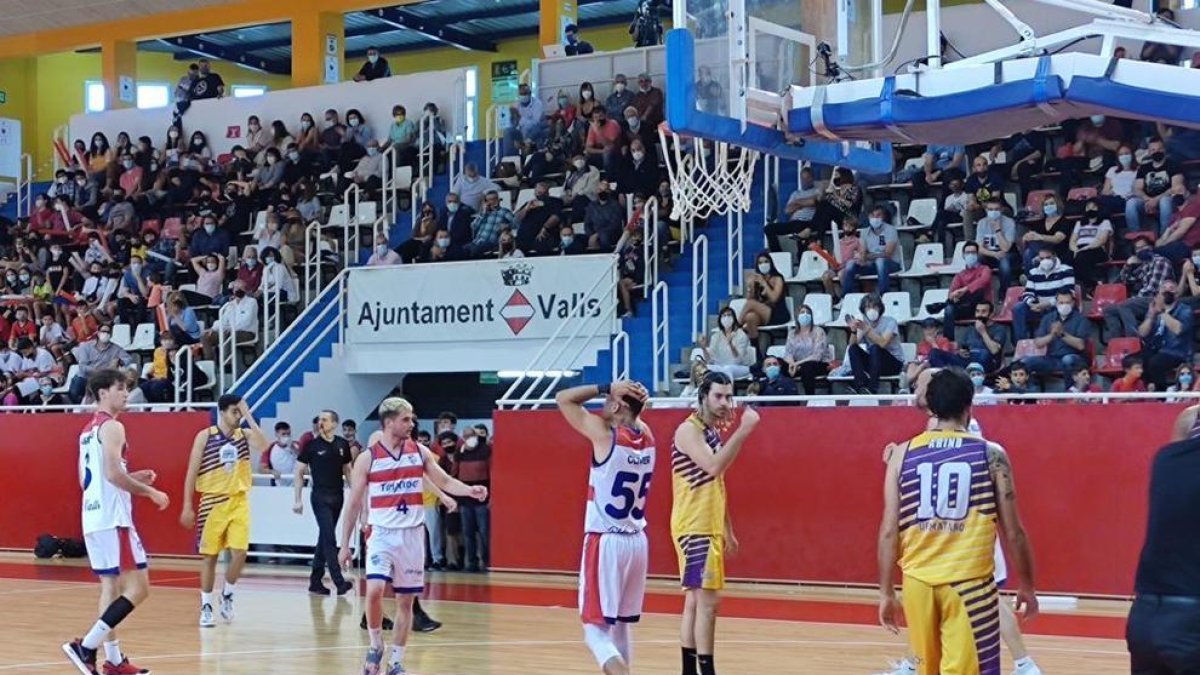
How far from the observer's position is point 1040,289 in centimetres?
1758

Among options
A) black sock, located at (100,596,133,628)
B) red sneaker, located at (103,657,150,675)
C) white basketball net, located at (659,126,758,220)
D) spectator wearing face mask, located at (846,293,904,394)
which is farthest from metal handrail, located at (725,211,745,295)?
black sock, located at (100,596,133,628)

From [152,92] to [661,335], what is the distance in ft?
Answer: 65.5

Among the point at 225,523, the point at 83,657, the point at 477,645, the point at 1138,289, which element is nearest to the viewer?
the point at 83,657

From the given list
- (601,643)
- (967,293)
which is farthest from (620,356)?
(601,643)

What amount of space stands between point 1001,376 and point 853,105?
699 centimetres

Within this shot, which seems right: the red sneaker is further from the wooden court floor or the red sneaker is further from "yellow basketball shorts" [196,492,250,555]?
"yellow basketball shorts" [196,492,250,555]

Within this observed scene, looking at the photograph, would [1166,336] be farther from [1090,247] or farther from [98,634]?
[98,634]

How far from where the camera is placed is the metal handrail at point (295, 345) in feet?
73.8

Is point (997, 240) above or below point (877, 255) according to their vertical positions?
above

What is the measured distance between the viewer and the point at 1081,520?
15914 mm

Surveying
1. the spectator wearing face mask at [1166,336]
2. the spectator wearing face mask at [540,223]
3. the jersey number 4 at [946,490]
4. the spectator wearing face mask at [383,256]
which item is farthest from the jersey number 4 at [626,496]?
the spectator wearing face mask at [383,256]

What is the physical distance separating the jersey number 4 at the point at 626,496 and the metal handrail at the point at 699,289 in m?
10.5

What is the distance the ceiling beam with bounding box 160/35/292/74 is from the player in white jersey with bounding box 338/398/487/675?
24.7 meters

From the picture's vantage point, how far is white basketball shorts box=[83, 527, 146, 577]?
11180mm
